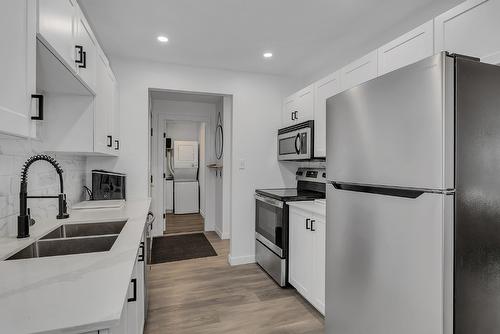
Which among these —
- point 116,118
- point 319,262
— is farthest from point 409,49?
point 116,118

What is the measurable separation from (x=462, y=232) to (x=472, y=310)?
324 mm

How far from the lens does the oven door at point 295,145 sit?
2715 millimetres

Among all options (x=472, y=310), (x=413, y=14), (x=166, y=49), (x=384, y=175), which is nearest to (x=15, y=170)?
(x=166, y=49)

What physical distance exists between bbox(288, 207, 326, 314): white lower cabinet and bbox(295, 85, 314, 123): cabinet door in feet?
3.29

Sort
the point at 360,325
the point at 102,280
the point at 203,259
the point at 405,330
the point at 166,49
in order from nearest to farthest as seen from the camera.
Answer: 1. the point at 102,280
2. the point at 405,330
3. the point at 360,325
4. the point at 166,49
5. the point at 203,259

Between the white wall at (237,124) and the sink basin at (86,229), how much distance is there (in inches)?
45.8

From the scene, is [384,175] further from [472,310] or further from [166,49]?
[166,49]

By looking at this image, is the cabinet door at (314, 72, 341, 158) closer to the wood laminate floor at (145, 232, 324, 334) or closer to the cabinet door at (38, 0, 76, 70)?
the wood laminate floor at (145, 232, 324, 334)

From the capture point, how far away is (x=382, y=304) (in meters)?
1.27

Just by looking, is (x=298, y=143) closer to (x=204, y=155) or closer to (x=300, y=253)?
(x=300, y=253)

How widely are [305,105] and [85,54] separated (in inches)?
80.7

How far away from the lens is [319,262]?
216cm

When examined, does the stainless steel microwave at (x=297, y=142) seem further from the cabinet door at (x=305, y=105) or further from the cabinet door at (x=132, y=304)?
the cabinet door at (x=132, y=304)

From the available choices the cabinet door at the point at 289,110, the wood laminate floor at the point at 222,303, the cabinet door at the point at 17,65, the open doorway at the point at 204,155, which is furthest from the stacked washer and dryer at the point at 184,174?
the cabinet door at the point at 17,65
